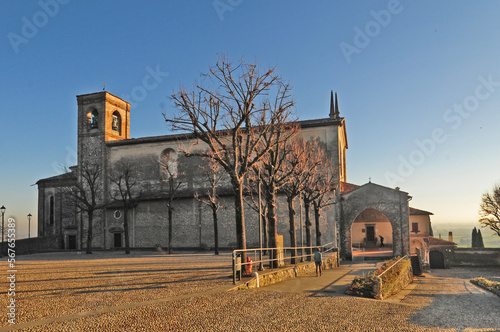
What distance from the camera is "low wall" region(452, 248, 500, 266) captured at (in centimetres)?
4175

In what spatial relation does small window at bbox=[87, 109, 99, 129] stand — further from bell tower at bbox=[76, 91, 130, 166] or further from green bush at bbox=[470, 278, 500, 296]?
green bush at bbox=[470, 278, 500, 296]

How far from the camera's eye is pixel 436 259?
42000mm

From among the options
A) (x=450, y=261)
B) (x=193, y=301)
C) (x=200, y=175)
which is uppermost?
(x=200, y=175)

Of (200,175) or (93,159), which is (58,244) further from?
(200,175)

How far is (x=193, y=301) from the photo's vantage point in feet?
30.8

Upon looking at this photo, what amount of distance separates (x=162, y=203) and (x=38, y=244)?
13483 mm

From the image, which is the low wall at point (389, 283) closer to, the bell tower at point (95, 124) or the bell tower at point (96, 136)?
the bell tower at point (96, 136)

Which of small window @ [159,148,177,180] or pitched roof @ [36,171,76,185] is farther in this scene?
pitched roof @ [36,171,76,185]


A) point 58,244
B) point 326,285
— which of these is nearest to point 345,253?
point 326,285

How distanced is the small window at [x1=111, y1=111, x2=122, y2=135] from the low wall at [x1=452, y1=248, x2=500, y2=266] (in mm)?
39850

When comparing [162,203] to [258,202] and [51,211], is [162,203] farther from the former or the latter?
[258,202]

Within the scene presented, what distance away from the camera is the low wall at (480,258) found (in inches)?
1644

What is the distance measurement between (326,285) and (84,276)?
9.21 m

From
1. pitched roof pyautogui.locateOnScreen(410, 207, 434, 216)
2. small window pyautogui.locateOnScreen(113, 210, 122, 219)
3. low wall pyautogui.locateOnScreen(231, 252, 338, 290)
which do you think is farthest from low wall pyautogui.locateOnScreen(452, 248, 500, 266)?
small window pyautogui.locateOnScreen(113, 210, 122, 219)
